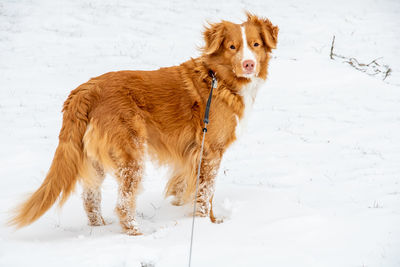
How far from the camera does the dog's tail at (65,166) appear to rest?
3.21 metres

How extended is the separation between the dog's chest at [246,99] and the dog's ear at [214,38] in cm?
53

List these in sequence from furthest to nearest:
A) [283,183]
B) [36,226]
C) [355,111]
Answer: [355,111]
[283,183]
[36,226]

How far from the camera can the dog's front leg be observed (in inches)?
154

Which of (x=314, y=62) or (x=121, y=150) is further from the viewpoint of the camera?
(x=314, y=62)

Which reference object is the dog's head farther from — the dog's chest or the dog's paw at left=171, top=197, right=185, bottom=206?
the dog's paw at left=171, top=197, right=185, bottom=206

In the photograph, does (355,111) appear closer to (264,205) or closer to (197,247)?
(264,205)

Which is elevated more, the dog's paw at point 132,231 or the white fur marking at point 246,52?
the white fur marking at point 246,52

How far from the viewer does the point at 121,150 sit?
3.41m

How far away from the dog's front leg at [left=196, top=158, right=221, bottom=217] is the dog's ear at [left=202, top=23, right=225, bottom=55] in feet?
3.88

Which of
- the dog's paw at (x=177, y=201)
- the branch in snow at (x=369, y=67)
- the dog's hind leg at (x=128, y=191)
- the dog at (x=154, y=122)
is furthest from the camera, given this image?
the branch in snow at (x=369, y=67)

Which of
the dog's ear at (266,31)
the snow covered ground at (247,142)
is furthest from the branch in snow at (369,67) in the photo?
the dog's ear at (266,31)

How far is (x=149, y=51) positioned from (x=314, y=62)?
15.2ft

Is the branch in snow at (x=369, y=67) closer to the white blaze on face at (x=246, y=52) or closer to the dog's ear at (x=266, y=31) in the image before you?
the dog's ear at (x=266, y=31)

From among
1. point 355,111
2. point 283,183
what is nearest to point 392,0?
point 355,111
